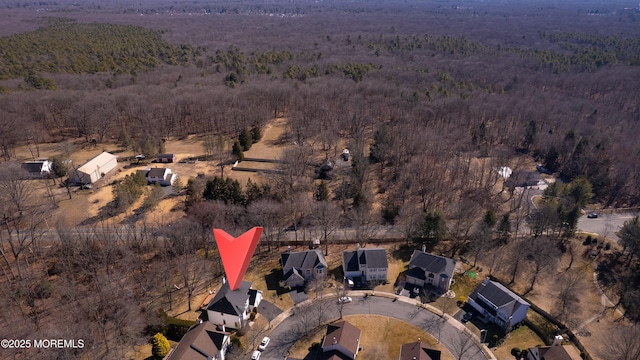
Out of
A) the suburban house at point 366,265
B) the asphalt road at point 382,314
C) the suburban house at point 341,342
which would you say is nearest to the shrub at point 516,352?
the asphalt road at point 382,314

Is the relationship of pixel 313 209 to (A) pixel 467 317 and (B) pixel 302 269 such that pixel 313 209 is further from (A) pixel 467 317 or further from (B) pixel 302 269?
(A) pixel 467 317

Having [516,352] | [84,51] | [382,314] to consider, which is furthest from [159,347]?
[84,51]

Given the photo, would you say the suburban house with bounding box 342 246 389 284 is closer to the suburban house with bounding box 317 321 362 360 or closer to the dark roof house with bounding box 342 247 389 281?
the dark roof house with bounding box 342 247 389 281

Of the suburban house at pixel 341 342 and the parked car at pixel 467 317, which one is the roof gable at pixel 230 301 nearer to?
the suburban house at pixel 341 342

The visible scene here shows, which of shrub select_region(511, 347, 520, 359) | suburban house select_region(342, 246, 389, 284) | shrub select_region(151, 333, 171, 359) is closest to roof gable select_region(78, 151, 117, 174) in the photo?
shrub select_region(151, 333, 171, 359)

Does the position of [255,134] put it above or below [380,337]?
above

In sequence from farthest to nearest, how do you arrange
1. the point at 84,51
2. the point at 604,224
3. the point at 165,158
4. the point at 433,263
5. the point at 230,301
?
the point at 84,51 < the point at 165,158 < the point at 604,224 < the point at 433,263 < the point at 230,301

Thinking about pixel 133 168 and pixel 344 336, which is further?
pixel 133 168
